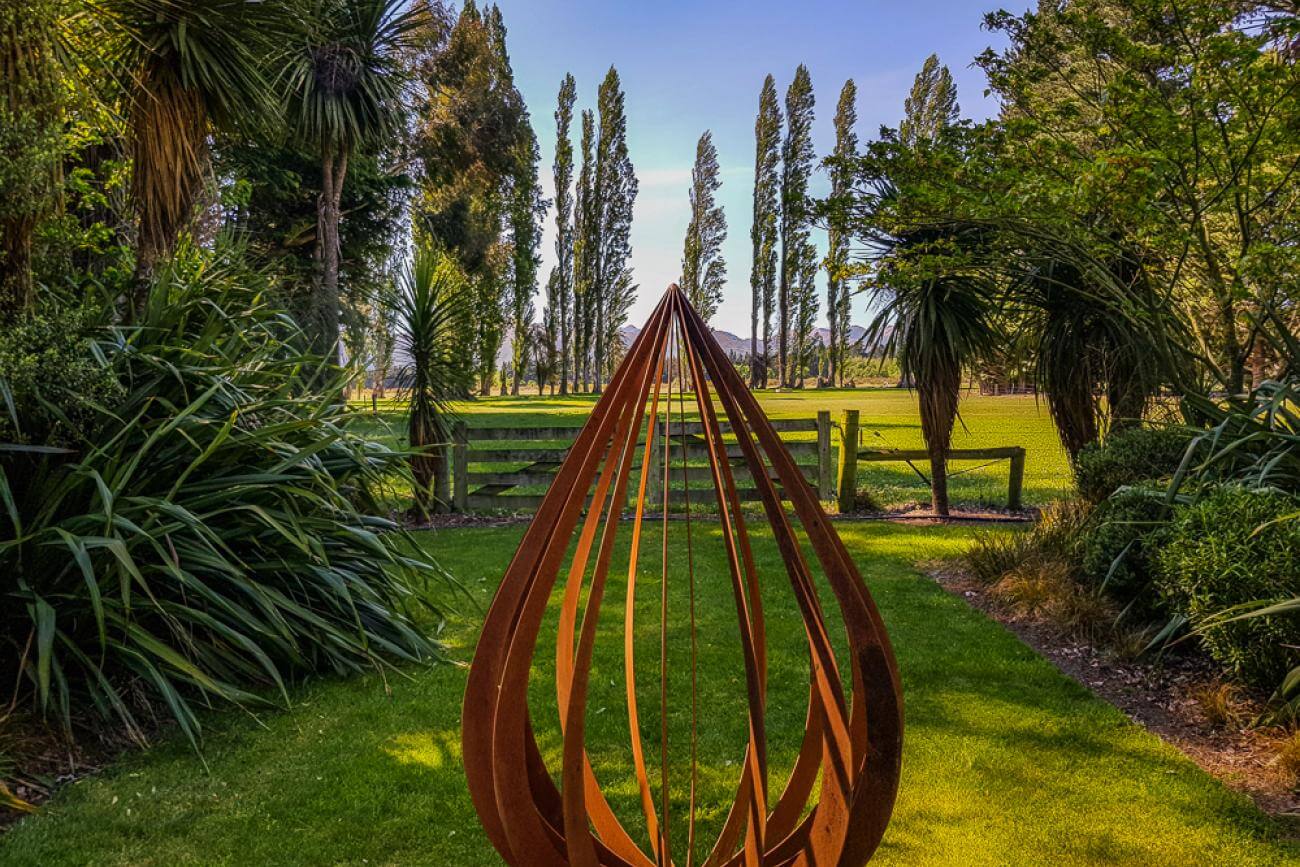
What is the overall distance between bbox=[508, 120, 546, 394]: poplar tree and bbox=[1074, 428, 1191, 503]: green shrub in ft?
71.6

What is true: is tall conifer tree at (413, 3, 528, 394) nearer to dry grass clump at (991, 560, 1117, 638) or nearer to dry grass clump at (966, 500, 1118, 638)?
dry grass clump at (966, 500, 1118, 638)

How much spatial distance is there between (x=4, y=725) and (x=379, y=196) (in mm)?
16236

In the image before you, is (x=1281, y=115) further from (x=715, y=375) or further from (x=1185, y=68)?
(x=715, y=375)

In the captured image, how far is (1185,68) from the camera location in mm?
5258

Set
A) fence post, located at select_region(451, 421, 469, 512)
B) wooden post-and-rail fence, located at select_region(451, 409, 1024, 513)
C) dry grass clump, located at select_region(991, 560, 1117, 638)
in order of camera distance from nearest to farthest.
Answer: dry grass clump, located at select_region(991, 560, 1117, 638), fence post, located at select_region(451, 421, 469, 512), wooden post-and-rail fence, located at select_region(451, 409, 1024, 513)

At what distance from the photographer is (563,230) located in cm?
3712

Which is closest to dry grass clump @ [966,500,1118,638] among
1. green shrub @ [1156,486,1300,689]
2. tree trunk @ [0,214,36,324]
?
green shrub @ [1156,486,1300,689]

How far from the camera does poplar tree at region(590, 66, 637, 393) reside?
34875mm

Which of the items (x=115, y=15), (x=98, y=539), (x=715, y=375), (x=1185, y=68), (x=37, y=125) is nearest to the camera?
(x=715, y=375)

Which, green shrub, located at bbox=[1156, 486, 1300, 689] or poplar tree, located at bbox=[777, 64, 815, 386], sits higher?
poplar tree, located at bbox=[777, 64, 815, 386]

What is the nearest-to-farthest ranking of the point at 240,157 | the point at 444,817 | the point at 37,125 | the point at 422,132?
1. the point at 444,817
2. the point at 37,125
3. the point at 240,157
4. the point at 422,132

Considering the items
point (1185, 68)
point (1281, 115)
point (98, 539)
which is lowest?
point (98, 539)

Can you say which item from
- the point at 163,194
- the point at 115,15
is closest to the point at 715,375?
the point at 163,194

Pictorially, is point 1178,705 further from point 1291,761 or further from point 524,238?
point 524,238
